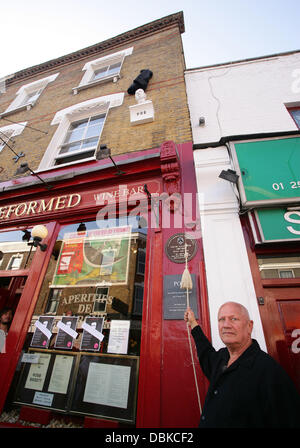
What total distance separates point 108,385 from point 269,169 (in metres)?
4.12

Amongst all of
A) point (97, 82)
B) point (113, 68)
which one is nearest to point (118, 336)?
point (97, 82)

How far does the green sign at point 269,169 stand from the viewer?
315 cm

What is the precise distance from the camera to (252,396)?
1.37 metres

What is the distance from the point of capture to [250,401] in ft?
4.47

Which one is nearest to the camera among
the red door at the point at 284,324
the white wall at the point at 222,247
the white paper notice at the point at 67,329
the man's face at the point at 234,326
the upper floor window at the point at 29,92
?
the man's face at the point at 234,326

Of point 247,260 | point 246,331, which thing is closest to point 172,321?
point 246,331

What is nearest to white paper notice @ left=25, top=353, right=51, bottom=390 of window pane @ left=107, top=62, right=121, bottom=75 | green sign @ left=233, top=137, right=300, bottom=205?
green sign @ left=233, top=137, right=300, bottom=205

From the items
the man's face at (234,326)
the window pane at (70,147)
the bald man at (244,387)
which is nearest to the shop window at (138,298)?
the bald man at (244,387)

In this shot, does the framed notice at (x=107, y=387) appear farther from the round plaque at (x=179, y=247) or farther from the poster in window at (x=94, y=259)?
the round plaque at (x=179, y=247)

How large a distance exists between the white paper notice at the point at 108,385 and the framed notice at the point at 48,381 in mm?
322

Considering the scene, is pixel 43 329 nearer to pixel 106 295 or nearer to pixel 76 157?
pixel 106 295

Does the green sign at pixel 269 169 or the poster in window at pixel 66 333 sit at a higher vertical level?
the green sign at pixel 269 169

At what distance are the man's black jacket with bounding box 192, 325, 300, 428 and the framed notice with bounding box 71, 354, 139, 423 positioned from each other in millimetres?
1295

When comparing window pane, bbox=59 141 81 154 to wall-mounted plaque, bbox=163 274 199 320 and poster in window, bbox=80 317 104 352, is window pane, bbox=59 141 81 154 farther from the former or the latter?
wall-mounted plaque, bbox=163 274 199 320
